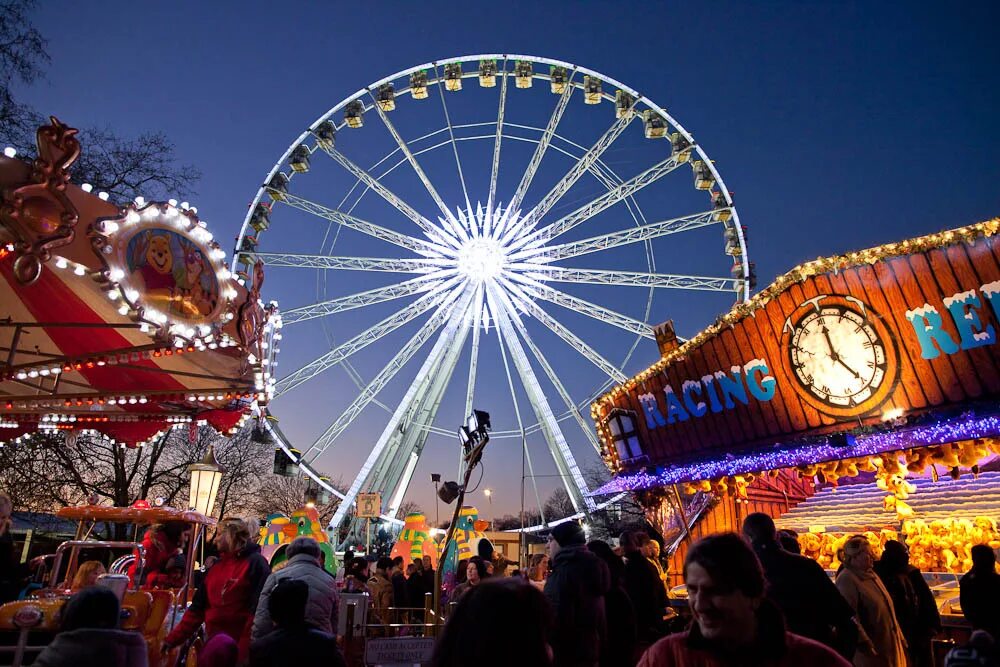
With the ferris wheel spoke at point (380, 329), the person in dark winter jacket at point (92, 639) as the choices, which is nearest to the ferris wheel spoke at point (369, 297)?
the ferris wheel spoke at point (380, 329)

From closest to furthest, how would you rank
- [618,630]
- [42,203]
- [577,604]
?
[577,604], [618,630], [42,203]

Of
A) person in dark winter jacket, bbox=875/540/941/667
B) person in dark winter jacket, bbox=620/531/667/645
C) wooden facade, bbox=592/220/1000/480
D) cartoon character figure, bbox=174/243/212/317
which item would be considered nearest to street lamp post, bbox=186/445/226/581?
cartoon character figure, bbox=174/243/212/317

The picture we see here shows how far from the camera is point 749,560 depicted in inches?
68.4

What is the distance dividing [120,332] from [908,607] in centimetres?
854

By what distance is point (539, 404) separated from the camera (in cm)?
1596

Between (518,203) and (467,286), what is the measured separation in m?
2.39

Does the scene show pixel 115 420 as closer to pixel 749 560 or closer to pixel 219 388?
pixel 219 388

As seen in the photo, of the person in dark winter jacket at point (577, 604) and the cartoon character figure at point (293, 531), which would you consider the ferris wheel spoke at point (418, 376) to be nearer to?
the cartoon character figure at point (293, 531)

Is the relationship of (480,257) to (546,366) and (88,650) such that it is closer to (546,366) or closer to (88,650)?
(546,366)

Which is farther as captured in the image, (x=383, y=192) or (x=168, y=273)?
(x=383, y=192)

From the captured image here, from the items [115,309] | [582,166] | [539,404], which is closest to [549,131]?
[582,166]

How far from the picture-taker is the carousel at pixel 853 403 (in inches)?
226

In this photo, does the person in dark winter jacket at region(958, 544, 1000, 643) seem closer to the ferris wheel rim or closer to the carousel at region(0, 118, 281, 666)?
the carousel at region(0, 118, 281, 666)

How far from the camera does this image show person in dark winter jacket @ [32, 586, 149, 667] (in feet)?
8.64
